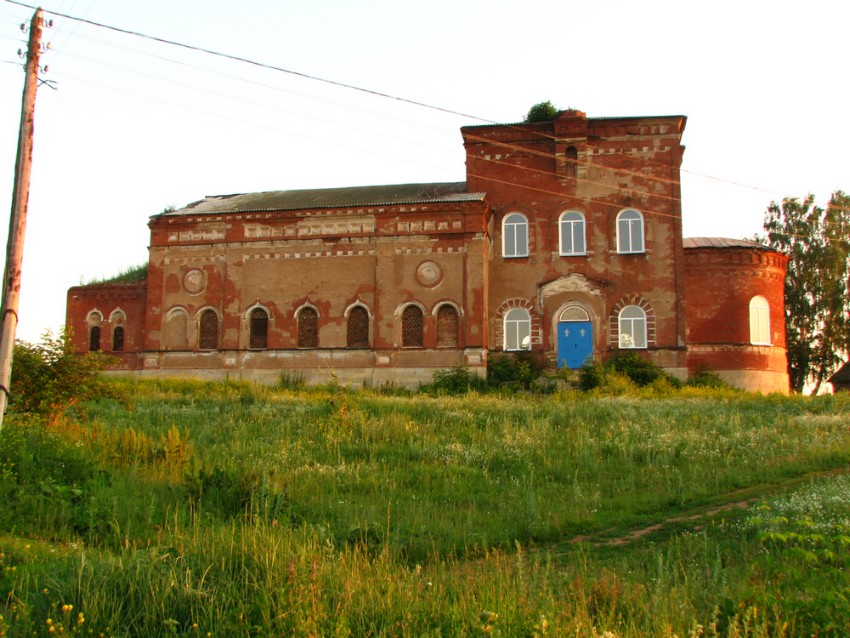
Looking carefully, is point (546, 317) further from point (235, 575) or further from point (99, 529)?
point (235, 575)

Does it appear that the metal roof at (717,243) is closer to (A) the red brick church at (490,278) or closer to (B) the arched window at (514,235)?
(A) the red brick church at (490,278)

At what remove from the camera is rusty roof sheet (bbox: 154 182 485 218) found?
32.2 metres

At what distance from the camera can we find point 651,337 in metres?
30.5

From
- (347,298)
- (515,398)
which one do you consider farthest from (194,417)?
(347,298)

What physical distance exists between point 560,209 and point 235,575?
26.5 m

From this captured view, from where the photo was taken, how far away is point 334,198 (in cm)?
3444

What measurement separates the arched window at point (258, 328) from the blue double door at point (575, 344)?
11831mm

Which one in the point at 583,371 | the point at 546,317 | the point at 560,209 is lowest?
the point at 583,371

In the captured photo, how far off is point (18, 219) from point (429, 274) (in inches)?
780

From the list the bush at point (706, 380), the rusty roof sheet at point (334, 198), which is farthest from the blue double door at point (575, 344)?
the rusty roof sheet at point (334, 198)

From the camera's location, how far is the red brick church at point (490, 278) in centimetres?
3078

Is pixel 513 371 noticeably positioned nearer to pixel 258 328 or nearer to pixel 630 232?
pixel 630 232

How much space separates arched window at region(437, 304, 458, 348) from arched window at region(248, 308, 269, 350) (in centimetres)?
718

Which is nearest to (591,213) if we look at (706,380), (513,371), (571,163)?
(571,163)
